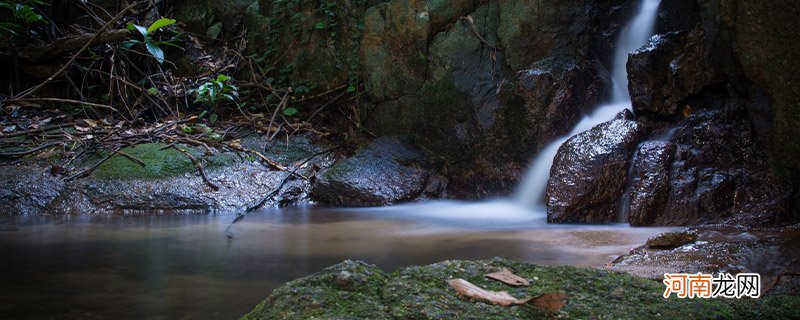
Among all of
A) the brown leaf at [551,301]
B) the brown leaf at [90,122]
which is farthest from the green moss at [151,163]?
the brown leaf at [551,301]

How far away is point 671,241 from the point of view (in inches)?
131

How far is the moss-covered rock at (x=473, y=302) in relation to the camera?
1.60m

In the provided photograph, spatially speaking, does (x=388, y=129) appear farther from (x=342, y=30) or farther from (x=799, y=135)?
(x=799, y=135)

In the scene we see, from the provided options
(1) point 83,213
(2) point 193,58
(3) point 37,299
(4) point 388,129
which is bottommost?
(3) point 37,299

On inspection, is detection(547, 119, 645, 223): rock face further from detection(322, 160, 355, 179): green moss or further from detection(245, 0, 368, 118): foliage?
detection(245, 0, 368, 118): foliage

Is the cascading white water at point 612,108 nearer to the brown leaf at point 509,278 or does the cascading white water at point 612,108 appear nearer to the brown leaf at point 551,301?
the brown leaf at point 509,278

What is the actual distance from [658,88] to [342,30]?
13.6ft

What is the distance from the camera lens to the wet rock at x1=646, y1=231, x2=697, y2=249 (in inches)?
130

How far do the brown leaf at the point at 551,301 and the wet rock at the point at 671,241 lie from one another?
1890 millimetres

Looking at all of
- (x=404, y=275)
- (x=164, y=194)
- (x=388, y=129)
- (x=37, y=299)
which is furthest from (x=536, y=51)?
(x=37, y=299)

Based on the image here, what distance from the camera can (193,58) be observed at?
8.71m

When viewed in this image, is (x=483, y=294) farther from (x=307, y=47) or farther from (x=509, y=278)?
(x=307, y=47)

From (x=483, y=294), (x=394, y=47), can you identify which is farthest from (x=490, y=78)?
(x=483, y=294)

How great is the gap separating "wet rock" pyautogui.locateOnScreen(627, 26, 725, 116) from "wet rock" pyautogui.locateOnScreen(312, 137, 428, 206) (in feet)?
8.39
